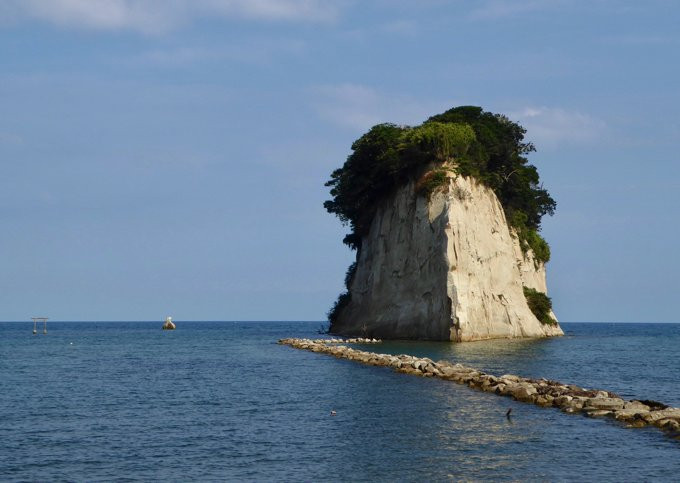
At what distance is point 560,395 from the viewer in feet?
113

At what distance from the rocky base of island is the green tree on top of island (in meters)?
31.3

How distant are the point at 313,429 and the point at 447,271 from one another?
45250 millimetres

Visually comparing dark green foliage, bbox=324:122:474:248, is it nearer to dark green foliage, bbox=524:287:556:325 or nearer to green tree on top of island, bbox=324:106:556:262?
green tree on top of island, bbox=324:106:556:262

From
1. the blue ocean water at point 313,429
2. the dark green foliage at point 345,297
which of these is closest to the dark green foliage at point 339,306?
the dark green foliage at point 345,297

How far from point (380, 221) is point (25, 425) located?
58.8m

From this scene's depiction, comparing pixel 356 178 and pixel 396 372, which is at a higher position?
pixel 356 178

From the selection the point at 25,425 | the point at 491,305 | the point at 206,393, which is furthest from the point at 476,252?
the point at 25,425

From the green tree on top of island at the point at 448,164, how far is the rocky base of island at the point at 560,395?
31.3 m

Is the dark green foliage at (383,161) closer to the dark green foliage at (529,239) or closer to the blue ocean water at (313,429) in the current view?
the dark green foliage at (529,239)

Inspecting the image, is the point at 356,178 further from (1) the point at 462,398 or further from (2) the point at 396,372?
(1) the point at 462,398

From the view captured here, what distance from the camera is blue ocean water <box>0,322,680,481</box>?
880 inches

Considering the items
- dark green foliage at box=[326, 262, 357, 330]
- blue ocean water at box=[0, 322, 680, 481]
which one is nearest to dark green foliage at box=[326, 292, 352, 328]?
dark green foliage at box=[326, 262, 357, 330]

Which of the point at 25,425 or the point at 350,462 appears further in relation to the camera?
the point at 25,425

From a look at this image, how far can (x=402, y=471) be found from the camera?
21984 millimetres
